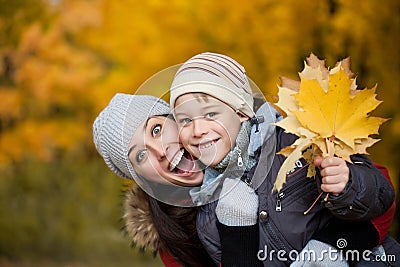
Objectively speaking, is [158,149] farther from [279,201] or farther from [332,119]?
[332,119]

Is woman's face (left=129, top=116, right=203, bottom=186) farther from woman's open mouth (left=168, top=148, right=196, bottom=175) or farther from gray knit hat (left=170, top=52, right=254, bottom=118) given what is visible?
gray knit hat (left=170, top=52, right=254, bottom=118)

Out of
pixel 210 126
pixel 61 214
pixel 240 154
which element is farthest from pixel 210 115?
pixel 61 214

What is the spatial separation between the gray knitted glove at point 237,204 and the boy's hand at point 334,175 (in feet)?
0.91

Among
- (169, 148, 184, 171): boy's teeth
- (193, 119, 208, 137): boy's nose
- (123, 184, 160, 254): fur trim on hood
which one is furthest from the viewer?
(123, 184, 160, 254): fur trim on hood

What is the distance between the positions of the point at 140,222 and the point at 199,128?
2.07 ft

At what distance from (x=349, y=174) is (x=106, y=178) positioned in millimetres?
8375

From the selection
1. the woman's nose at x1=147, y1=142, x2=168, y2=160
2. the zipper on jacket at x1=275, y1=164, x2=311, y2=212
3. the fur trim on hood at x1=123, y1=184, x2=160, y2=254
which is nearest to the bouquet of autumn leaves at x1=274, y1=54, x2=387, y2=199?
the zipper on jacket at x1=275, y1=164, x2=311, y2=212

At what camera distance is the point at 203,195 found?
2.46m

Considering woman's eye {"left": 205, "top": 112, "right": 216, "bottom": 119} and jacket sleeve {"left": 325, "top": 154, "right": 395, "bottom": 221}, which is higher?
woman's eye {"left": 205, "top": 112, "right": 216, "bottom": 119}

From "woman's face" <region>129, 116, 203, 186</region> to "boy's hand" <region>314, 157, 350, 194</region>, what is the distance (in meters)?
0.44

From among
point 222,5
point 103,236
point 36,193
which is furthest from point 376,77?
point 36,193

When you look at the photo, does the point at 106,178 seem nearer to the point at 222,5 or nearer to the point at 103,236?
the point at 103,236

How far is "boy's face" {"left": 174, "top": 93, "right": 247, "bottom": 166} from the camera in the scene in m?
2.32

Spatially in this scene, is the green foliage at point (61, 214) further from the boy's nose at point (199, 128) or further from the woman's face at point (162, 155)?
the boy's nose at point (199, 128)
